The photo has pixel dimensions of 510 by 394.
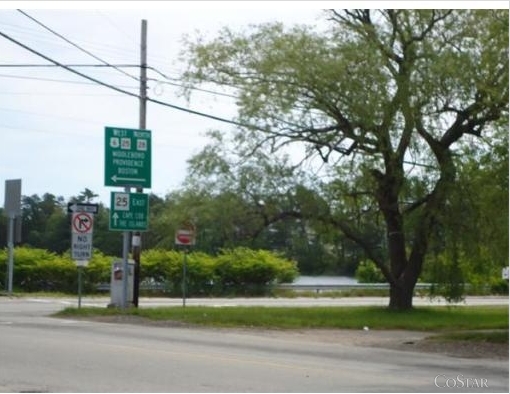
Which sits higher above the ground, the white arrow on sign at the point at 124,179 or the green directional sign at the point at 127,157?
the green directional sign at the point at 127,157

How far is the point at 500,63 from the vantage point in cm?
2077

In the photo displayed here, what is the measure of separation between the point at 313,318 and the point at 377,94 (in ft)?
22.1

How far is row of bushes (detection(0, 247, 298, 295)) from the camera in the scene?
4681 centimetres

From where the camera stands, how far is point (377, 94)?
83.3 feet

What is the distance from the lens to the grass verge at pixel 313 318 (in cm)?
2644

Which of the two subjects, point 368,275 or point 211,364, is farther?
point 368,275

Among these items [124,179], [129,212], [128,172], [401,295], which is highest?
[128,172]

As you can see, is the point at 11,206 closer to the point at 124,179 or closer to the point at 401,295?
the point at 124,179

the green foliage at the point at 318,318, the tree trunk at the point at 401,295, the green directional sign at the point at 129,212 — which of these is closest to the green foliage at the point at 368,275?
the green foliage at the point at 318,318

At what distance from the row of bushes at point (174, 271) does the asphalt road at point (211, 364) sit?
2403cm

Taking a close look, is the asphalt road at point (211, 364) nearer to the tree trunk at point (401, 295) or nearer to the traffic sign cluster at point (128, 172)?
the traffic sign cluster at point (128, 172)

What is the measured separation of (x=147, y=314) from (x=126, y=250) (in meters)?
2.34

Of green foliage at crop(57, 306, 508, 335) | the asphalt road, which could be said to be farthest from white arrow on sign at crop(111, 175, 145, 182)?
the asphalt road

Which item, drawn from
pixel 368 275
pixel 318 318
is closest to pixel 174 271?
pixel 368 275
